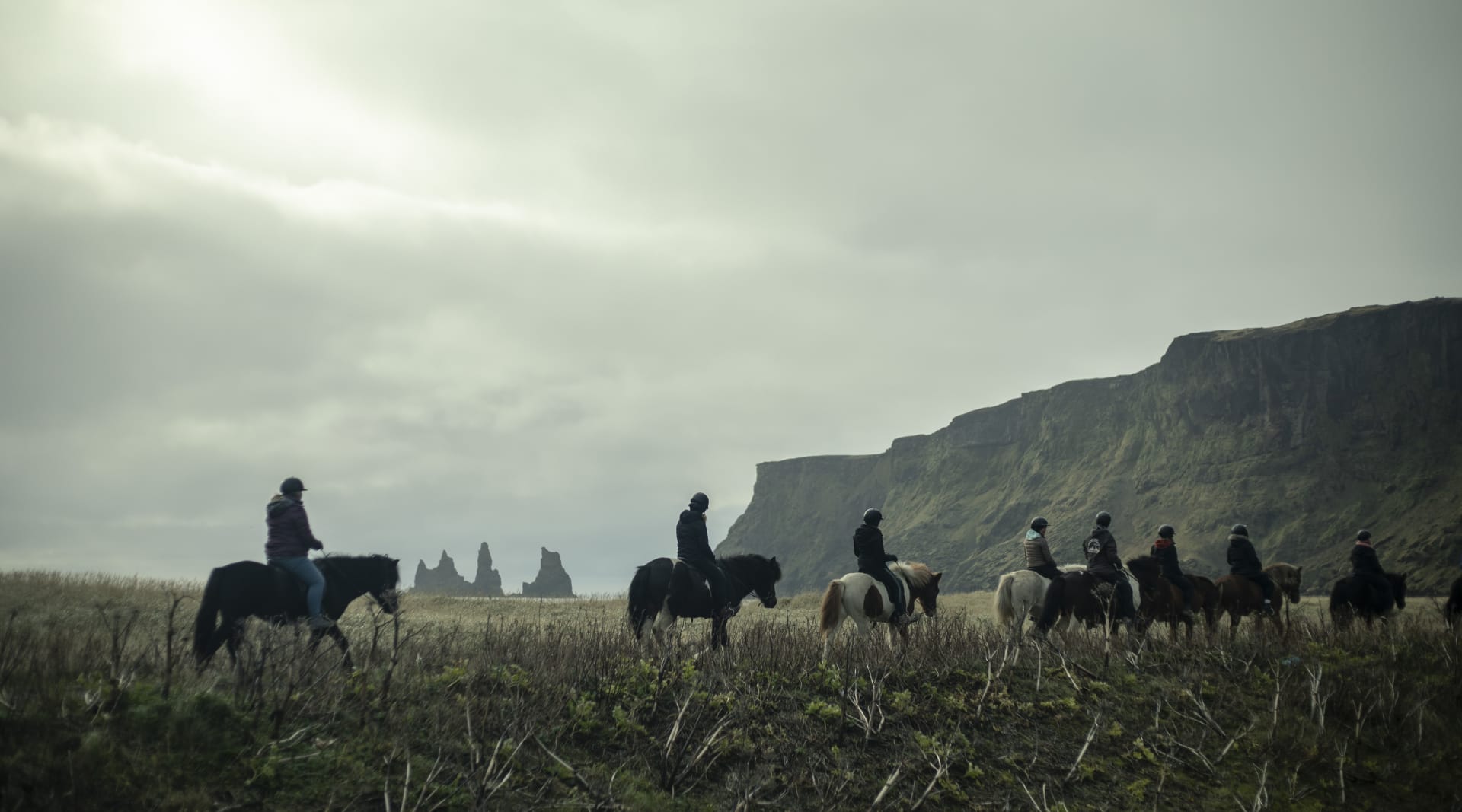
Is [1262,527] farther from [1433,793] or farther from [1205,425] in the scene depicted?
[1433,793]

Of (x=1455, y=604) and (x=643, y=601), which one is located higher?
(x=643, y=601)

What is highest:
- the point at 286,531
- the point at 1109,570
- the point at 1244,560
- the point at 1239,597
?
the point at 286,531

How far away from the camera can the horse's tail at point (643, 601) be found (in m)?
13.4

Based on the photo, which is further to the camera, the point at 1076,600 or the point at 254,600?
the point at 1076,600

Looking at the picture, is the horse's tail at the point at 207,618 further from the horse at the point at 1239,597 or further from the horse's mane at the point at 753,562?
the horse at the point at 1239,597

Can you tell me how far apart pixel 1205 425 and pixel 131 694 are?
13799 centimetres

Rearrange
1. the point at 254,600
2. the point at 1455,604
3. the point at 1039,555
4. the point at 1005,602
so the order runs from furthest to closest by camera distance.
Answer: the point at 1039,555
the point at 1455,604
the point at 1005,602
the point at 254,600

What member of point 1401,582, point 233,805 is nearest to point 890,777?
point 233,805

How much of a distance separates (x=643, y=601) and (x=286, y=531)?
5.33 m

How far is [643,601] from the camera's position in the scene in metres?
13.5

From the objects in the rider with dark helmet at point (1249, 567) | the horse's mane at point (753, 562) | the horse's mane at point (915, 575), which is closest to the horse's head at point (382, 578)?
the horse's mane at point (753, 562)

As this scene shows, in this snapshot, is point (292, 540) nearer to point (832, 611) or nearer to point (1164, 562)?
point (832, 611)

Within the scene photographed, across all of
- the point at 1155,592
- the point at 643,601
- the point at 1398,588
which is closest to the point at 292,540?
the point at 643,601

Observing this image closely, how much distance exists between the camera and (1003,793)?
26.6 ft
